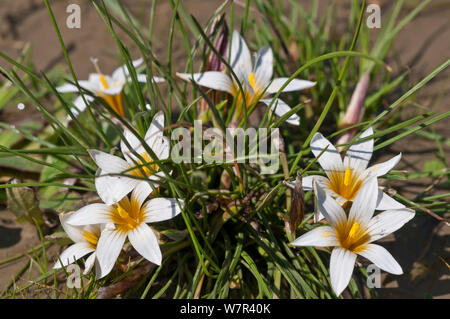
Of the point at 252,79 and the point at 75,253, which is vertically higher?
the point at 252,79

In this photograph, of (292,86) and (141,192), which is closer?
(141,192)

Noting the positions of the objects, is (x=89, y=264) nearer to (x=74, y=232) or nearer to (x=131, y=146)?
(x=74, y=232)

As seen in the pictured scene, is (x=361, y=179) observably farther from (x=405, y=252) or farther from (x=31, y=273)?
(x=31, y=273)

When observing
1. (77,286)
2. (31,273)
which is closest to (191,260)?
(77,286)

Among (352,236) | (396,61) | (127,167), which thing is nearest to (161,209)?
(127,167)

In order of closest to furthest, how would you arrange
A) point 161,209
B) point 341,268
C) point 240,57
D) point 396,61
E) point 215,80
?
point 341,268 → point 161,209 → point 215,80 → point 240,57 → point 396,61

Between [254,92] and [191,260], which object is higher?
[254,92]

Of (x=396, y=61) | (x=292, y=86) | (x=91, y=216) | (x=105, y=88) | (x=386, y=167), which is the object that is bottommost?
(x=91, y=216)

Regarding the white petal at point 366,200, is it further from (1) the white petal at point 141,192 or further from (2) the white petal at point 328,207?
(1) the white petal at point 141,192
